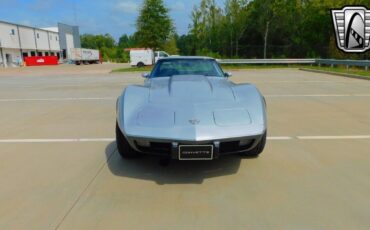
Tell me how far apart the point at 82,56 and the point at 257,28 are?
31594 mm

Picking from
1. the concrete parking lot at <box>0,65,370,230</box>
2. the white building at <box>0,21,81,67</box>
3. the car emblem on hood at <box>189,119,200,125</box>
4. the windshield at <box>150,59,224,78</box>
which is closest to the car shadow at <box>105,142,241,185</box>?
the concrete parking lot at <box>0,65,370,230</box>

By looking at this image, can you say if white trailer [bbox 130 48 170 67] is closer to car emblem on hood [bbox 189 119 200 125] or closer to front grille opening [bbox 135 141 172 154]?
front grille opening [bbox 135 141 172 154]

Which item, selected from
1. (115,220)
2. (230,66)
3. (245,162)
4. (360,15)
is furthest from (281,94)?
(230,66)

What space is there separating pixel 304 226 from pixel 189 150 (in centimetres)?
127

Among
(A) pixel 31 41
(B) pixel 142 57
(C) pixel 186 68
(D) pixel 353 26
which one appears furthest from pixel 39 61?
(C) pixel 186 68

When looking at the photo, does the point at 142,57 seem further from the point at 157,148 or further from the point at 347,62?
the point at 157,148

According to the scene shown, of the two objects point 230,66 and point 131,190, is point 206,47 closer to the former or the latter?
point 230,66

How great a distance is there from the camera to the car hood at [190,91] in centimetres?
371

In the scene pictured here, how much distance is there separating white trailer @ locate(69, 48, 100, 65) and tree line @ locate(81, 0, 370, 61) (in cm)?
2070

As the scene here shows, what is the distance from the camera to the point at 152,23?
102 feet

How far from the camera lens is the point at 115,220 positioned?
270 centimetres

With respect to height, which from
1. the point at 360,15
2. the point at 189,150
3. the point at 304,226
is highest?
the point at 360,15

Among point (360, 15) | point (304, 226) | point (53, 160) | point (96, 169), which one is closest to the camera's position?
point (304, 226)

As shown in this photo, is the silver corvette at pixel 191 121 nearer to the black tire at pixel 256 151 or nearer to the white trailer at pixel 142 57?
the black tire at pixel 256 151
